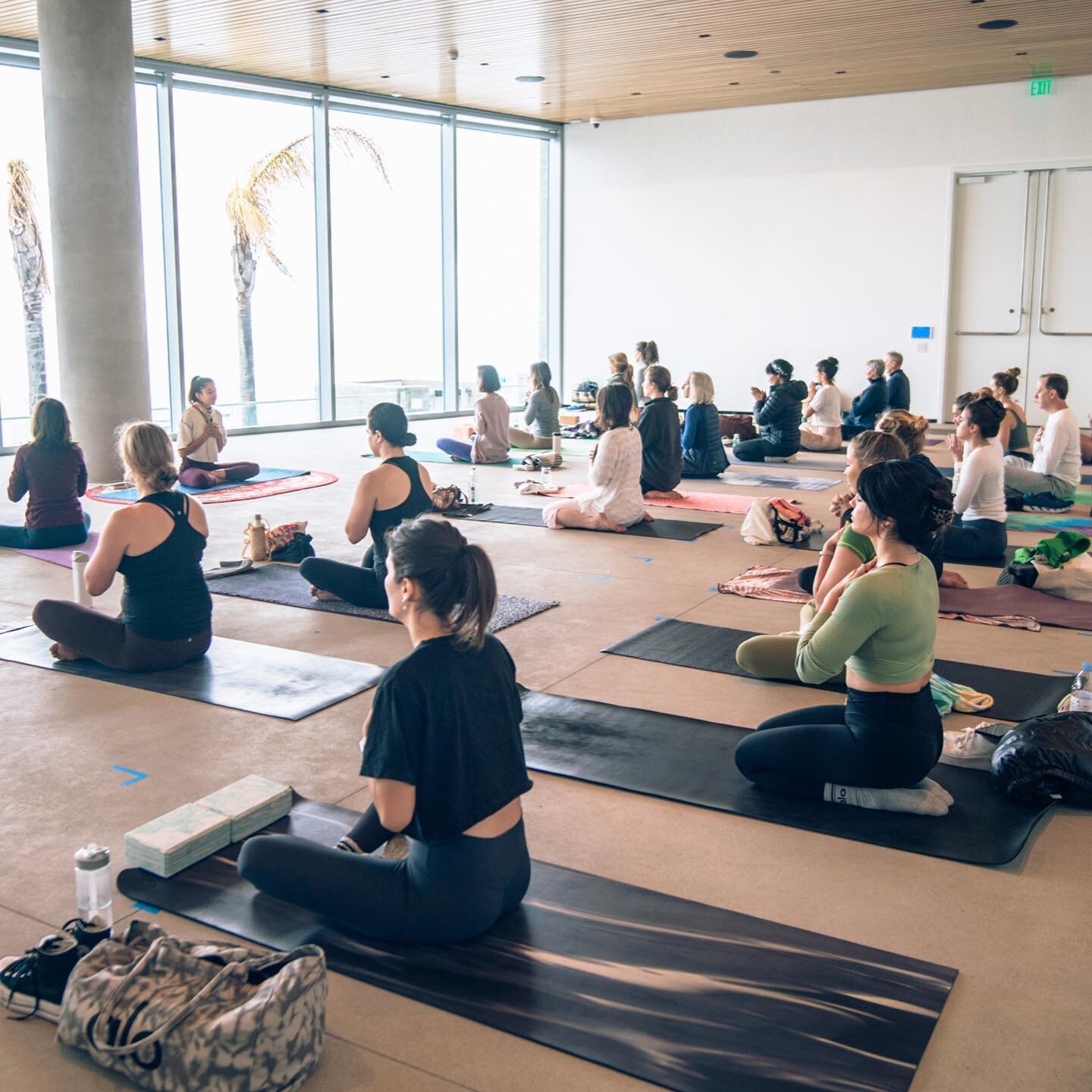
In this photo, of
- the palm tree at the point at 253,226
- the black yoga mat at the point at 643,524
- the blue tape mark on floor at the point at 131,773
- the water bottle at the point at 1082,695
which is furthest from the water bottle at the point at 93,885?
the palm tree at the point at 253,226

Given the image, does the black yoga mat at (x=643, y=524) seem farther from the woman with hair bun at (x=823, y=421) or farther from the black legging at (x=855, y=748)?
the woman with hair bun at (x=823, y=421)

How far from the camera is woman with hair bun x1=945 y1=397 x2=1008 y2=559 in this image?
603 cm

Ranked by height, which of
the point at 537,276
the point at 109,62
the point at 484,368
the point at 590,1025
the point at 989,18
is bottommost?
the point at 590,1025

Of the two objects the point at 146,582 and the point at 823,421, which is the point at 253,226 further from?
the point at 146,582

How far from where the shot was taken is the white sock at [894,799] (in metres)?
3.26

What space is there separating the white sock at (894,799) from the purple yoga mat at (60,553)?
4.54 meters

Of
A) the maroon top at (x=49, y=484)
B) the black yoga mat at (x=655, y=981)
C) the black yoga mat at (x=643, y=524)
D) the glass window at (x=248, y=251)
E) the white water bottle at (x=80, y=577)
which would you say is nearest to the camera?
the black yoga mat at (x=655, y=981)

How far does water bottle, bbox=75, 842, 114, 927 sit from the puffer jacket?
8.74 meters

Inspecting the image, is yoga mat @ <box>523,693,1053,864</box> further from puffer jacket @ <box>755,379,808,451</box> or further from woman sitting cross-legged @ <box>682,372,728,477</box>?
puffer jacket @ <box>755,379,808,451</box>

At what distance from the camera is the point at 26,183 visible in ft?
33.8

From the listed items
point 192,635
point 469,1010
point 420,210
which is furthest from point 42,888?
point 420,210

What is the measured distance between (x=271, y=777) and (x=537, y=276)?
44.8ft

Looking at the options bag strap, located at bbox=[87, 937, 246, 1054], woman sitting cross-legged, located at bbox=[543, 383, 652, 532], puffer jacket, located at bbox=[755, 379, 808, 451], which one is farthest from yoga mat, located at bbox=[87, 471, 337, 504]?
bag strap, located at bbox=[87, 937, 246, 1054]

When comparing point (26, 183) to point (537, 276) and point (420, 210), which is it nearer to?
point (420, 210)
